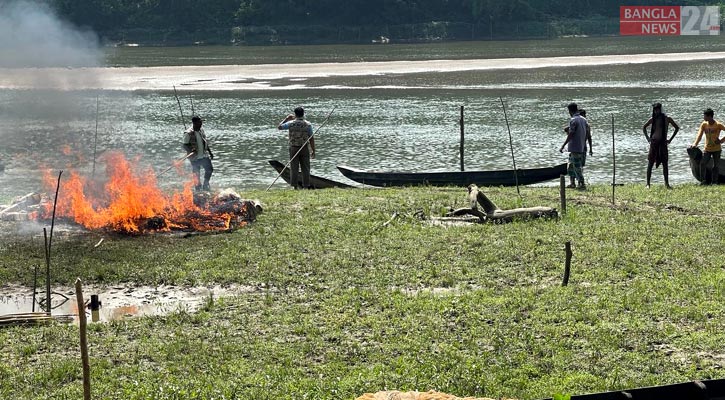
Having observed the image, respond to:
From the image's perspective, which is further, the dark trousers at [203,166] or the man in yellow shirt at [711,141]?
the man in yellow shirt at [711,141]

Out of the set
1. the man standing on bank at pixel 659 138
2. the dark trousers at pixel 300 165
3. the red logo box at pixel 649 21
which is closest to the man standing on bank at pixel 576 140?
the man standing on bank at pixel 659 138

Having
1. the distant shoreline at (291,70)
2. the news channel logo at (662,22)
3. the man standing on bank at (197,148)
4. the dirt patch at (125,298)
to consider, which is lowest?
the dirt patch at (125,298)

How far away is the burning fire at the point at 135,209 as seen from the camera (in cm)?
1783

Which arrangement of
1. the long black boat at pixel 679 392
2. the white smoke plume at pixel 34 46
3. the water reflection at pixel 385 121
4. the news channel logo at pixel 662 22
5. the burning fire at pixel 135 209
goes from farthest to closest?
the news channel logo at pixel 662 22 < the water reflection at pixel 385 121 < the white smoke plume at pixel 34 46 < the burning fire at pixel 135 209 < the long black boat at pixel 679 392

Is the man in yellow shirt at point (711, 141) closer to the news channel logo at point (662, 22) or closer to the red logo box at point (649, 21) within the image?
the red logo box at point (649, 21)

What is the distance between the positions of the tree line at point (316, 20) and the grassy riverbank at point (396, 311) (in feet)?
302

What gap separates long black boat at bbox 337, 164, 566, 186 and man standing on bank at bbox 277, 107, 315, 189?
2.55 m

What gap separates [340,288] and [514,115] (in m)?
36.9

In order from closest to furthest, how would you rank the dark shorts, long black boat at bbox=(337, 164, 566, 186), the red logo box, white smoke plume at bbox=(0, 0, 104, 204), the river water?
the dark shorts, long black boat at bbox=(337, 164, 566, 186), white smoke plume at bbox=(0, 0, 104, 204), the river water, the red logo box

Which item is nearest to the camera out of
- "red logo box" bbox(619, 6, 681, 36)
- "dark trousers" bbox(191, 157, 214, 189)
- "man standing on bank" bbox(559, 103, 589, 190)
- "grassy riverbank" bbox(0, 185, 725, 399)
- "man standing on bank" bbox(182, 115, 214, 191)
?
"grassy riverbank" bbox(0, 185, 725, 399)

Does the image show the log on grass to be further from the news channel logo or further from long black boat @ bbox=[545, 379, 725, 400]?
the news channel logo

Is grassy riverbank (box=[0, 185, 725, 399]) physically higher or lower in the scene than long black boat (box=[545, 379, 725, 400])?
lower

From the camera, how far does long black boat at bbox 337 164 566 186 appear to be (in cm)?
2478

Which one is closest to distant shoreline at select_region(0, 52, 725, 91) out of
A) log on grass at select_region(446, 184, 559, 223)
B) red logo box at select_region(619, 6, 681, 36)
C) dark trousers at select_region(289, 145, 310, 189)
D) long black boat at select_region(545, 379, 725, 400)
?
red logo box at select_region(619, 6, 681, 36)
